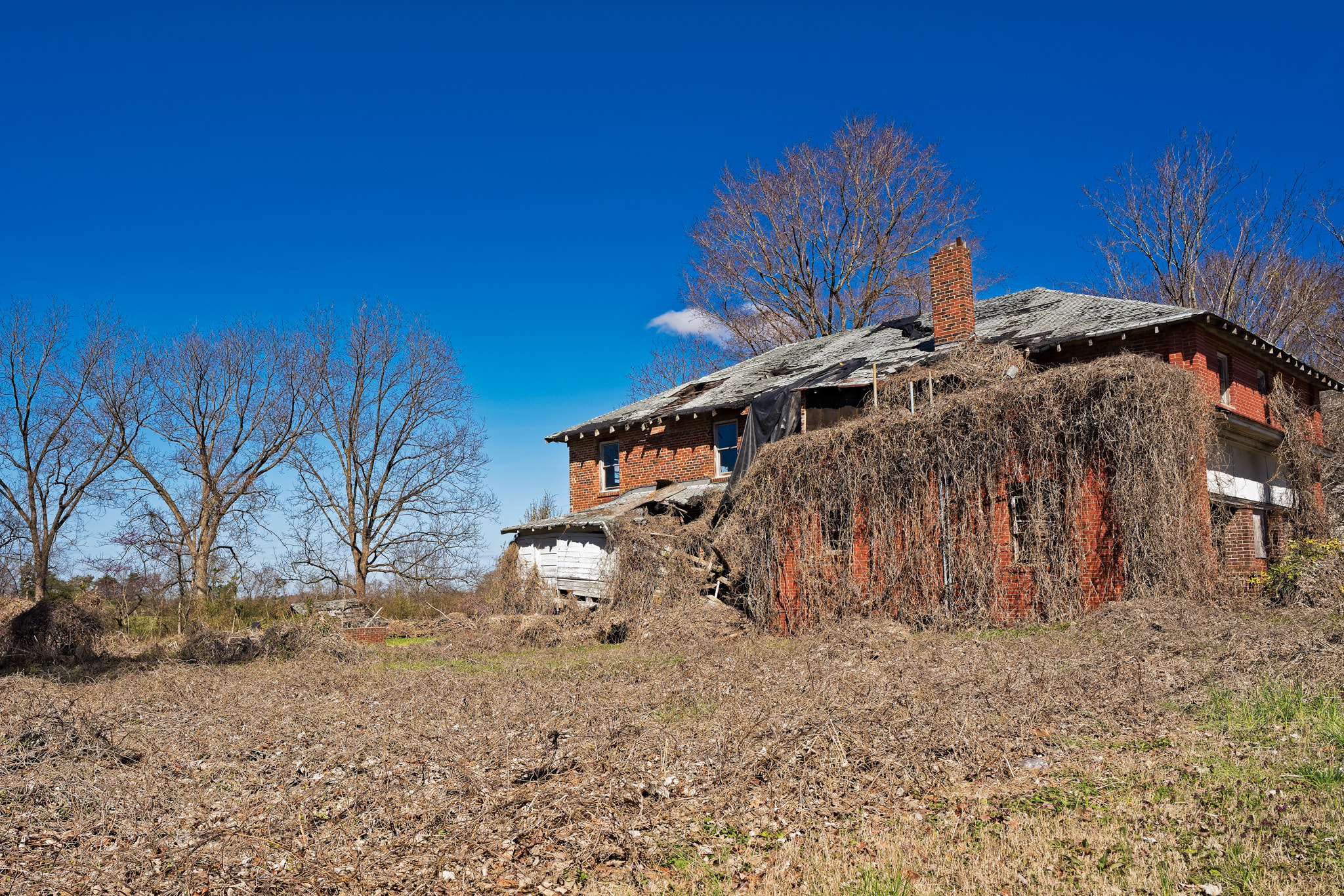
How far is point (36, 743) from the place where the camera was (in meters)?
7.14

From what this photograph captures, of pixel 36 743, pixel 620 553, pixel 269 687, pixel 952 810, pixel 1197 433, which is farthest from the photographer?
pixel 620 553

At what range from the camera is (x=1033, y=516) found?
13672 millimetres

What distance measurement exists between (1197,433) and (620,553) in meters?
10.6

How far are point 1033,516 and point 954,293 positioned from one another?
267 inches

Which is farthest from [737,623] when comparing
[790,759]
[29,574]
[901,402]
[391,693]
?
[29,574]

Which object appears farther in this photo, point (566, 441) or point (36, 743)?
point (566, 441)

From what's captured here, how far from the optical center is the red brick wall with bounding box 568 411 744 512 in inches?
897

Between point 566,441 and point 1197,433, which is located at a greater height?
point 566,441

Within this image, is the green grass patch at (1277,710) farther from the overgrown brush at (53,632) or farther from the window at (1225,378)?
the overgrown brush at (53,632)

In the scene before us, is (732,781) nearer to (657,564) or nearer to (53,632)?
(657,564)

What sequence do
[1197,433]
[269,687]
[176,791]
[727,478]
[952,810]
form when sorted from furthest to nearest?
[727,478]
[1197,433]
[269,687]
[176,791]
[952,810]

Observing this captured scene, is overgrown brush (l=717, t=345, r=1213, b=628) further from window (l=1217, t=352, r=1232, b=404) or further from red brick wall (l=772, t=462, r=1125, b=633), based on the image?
window (l=1217, t=352, r=1232, b=404)

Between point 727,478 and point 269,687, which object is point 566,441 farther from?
point 269,687

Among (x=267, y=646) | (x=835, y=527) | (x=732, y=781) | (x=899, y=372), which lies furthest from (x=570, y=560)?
(x=732, y=781)
